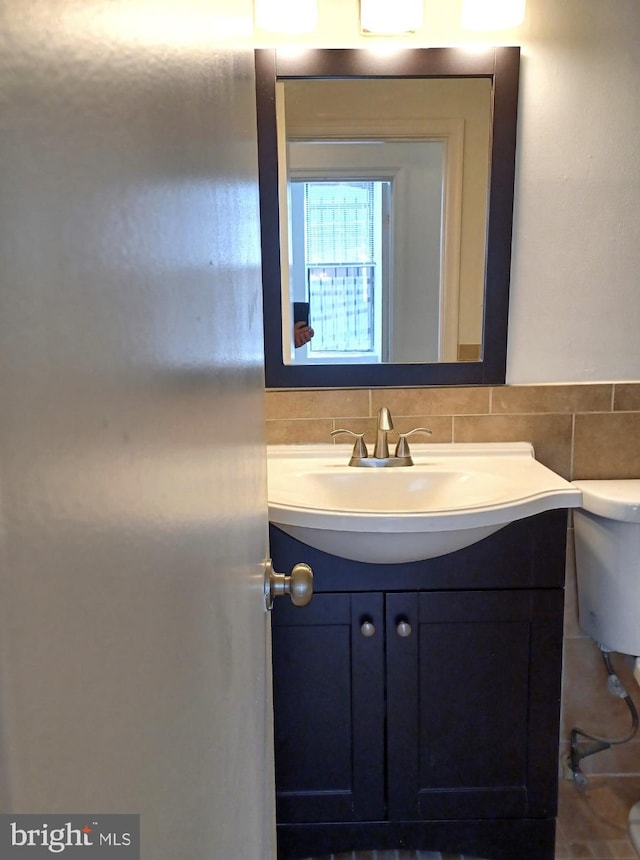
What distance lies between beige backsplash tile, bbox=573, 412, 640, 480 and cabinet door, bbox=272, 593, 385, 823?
0.65 m

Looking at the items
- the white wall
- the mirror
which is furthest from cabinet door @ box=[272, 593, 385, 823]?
the white wall

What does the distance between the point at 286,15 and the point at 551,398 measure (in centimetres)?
105

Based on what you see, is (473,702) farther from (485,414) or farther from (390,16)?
(390,16)

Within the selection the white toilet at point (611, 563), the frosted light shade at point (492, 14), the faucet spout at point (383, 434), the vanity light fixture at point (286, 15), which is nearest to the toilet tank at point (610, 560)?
the white toilet at point (611, 563)

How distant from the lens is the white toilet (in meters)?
1.32

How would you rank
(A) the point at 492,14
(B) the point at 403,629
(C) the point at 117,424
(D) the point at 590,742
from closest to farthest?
(C) the point at 117,424 → (B) the point at 403,629 → (A) the point at 492,14 → (D) the point at 590,742

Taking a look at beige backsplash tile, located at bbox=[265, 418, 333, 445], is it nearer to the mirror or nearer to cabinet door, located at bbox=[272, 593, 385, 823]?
the mirror

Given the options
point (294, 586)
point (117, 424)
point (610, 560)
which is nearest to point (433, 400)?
point (610, 560)

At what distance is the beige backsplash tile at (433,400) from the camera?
59.0 inches

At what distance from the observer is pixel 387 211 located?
1.46 meters

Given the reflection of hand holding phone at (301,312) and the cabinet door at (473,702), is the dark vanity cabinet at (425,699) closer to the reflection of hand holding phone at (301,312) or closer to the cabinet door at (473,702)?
the cabinet door at (473,702)

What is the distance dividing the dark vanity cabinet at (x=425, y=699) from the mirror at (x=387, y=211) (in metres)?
0.48

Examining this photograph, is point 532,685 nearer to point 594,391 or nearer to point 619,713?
point 619,713

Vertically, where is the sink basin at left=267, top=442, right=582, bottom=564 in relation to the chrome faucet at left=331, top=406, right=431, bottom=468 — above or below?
below
